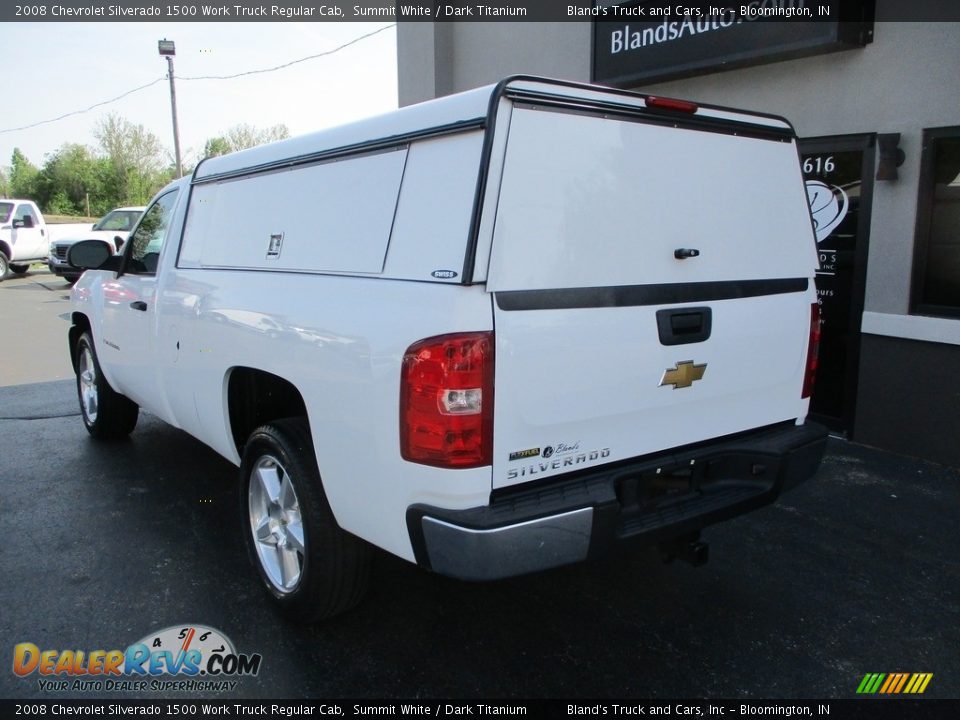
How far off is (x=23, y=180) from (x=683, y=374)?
64230mm

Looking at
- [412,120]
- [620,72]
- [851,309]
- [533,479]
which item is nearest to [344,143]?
[412,120]

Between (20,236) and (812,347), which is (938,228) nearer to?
(812,347)

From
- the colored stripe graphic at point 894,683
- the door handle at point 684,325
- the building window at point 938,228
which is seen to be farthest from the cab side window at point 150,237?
the building window at point 938,228

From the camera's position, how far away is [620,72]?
7.27m

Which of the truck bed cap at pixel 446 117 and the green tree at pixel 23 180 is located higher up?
the green tree at pixel 23 180

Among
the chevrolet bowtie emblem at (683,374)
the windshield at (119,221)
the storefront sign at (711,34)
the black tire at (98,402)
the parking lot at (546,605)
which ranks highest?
the storefront sign at (711,34)

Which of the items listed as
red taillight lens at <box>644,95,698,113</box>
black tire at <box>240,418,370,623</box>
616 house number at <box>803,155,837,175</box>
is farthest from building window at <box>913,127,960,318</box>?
black tire at <box>240,418,370,623</box>

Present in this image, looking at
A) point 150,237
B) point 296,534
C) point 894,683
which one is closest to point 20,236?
point 150,237

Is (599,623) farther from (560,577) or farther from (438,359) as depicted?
(438,359)

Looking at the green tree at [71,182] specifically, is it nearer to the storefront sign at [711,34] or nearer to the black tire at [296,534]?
the storefront sign at [711,34]

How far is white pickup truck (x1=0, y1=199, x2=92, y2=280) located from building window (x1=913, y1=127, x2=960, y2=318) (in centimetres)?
2155

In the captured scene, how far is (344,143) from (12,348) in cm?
915

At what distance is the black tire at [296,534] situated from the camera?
116 inches

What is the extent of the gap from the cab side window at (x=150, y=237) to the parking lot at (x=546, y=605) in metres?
1.40
